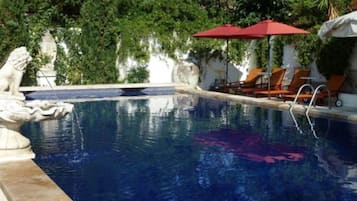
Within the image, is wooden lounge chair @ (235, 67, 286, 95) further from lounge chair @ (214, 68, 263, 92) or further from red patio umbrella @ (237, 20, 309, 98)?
red patio umbrella @ (237, 20, 309, 98)

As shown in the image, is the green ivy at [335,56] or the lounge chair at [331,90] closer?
the lounge chair at [331,90]

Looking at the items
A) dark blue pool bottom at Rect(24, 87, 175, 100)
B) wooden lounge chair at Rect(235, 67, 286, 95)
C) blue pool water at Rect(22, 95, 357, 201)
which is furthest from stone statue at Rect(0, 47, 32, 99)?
wooden lounge chair at Rect(235, 67, 286, 95)

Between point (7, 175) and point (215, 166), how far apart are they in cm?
284

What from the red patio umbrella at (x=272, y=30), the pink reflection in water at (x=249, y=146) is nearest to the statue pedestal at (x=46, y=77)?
the red patio umbrella at (x=272, y=30)

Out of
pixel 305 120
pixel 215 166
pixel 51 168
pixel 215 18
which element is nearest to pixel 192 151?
pixel 215 166

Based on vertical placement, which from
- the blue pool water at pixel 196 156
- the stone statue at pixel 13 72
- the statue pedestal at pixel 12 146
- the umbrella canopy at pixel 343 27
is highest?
the umbrella canopy at pixel 343 27

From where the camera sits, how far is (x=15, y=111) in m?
6.12

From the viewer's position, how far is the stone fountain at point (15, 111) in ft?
20.2

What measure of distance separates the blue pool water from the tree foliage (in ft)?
18.5

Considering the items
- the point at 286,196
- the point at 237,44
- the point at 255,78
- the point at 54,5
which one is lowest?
the point at 286,196

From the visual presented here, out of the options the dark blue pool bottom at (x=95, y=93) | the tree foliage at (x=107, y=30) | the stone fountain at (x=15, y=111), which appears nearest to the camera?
the stone fountain at (x=15, y=111)

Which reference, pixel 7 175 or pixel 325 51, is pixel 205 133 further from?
pixel 325 51

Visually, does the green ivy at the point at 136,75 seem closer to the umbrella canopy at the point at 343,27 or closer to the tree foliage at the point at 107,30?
the tree foliage at the point at 107,30

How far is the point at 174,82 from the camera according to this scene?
18844mm
